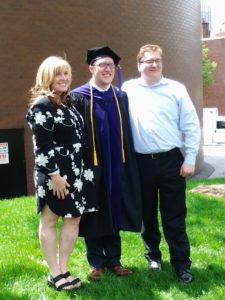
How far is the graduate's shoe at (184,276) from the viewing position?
4.05 metres

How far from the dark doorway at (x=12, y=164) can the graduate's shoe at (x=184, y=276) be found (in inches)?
427

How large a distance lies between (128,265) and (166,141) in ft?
4.22

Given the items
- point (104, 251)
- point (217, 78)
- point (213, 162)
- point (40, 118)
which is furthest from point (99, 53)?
point (217, 78)

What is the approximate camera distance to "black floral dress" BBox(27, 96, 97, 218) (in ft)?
11.8

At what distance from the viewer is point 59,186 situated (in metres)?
3.61

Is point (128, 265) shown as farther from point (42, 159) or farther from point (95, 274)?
point (42, 159)

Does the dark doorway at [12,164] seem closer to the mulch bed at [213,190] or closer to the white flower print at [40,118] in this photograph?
the mulch bed at [213,190]

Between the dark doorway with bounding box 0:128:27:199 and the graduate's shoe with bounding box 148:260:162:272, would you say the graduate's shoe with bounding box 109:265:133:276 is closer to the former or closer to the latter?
the graduate's shoe with bounding box 148:260:162:272

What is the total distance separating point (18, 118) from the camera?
14.4 meters

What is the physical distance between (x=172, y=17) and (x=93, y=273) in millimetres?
16109

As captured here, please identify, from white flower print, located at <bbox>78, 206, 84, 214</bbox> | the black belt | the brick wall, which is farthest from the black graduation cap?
the brick wall

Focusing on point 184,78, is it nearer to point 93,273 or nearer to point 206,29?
point 93,273

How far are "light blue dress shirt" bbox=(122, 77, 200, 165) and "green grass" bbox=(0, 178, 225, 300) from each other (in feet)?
3.50

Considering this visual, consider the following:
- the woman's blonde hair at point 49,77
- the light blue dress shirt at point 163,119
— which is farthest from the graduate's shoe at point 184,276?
the woman's blonde hair at point 49,77
